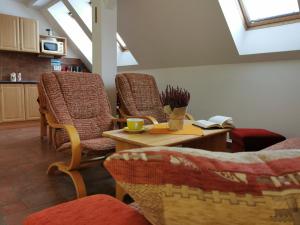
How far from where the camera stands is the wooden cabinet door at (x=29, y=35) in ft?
17.0

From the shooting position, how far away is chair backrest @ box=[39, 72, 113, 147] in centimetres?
227

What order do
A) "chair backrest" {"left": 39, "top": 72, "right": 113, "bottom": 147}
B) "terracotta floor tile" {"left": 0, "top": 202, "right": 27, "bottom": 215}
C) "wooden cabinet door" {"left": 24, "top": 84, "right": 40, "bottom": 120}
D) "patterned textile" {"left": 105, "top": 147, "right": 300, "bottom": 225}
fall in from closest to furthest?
"patterned textile" {"left": 105, "top": 147, "right": 300, "bottom": 225}
"terracotta floor tile" {"left": 0, "top": 202, "right": 27, "bottom": 215}
"chair backrest" {"left": 39, "top": 72, "right": 113, "bottom": 147}
"wooden cabinet door" {"left": 24, "top": 84, "right": 40, "bottom": 120}

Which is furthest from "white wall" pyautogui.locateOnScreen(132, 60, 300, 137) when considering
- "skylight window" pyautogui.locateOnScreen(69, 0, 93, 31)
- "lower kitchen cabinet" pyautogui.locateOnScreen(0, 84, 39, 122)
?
"lower kitchen cabinet" pyautogui.locateOnScreen(0, 84, 39, 122)

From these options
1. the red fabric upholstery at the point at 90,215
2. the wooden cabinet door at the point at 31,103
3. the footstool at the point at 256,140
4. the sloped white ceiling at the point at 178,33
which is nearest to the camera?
the red fabric upholstery at the point at 90,215

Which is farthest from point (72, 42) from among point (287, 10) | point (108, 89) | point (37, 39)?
point (287, 10)

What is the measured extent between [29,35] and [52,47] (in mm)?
528

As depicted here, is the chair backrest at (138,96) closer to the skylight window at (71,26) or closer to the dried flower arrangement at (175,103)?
the dried flower arrangement at (175,103)

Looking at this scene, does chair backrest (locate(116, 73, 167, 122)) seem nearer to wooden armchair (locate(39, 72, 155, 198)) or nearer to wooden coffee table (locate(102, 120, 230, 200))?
wooden armchair (locate(39, 72, 155, 198))

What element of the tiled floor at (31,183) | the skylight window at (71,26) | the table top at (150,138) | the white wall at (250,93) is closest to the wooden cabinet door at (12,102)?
the tiled floor at (31,183)

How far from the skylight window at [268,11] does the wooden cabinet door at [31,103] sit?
4.35 meters

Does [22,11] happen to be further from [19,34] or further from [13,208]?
[13,208]

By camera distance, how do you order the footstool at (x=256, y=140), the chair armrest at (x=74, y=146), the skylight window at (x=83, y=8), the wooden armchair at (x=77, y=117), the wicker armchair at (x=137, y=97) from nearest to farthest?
the chair armrest at (x=74, y=146) → the wooden armchair at (x=77, y=117) → the footstool at (x=256, y=140) → the wicker armchair at (x=137, y=97) → the skylight window at (x=83, y=8)

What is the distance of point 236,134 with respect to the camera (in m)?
2.63

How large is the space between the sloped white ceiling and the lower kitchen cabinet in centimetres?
243
